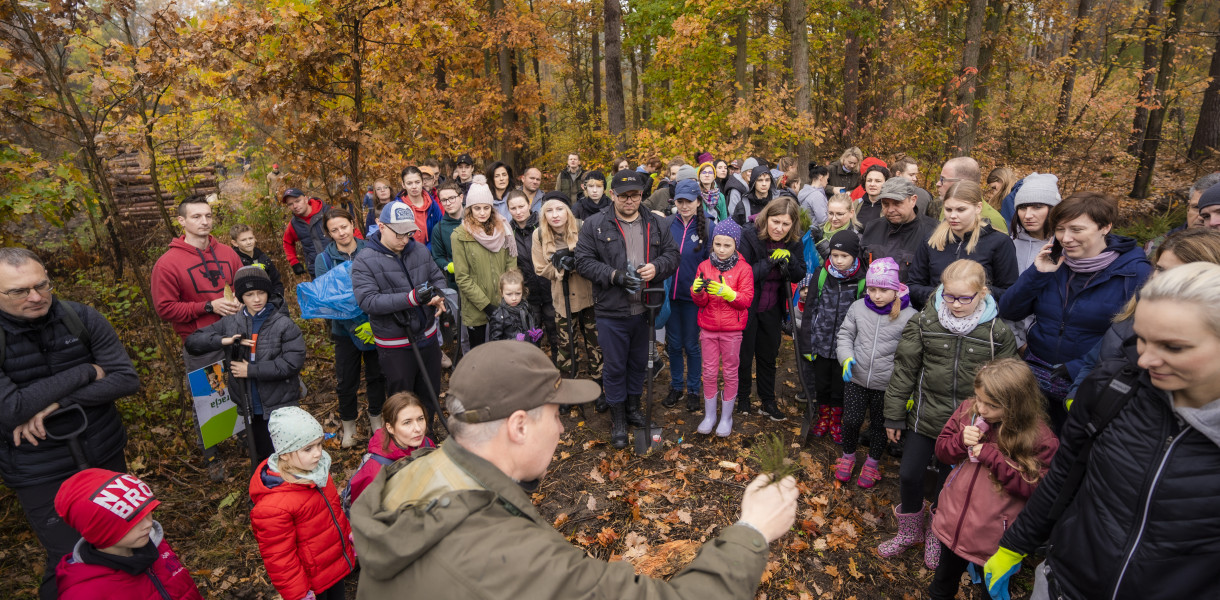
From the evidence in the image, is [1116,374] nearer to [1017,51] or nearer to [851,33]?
[1017,51]

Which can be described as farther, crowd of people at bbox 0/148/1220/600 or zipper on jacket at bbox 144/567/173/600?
zipper on jacket at bbox 144/567/173/600

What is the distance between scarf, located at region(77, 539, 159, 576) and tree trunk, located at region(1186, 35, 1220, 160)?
17.7m

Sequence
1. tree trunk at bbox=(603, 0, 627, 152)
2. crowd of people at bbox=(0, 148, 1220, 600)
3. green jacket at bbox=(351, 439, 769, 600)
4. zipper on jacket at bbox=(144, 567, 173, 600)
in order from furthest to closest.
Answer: tree trunk at bbox=(603, 0, 627, 152) → zipper on jacket at bbox=(144, 567, 173, 600) → crowd of people at bbox=(0, 148, 1220, 600) → green jacket at bbox=(351, 439, 769, 600)

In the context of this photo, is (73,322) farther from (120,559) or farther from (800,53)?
(800,53)

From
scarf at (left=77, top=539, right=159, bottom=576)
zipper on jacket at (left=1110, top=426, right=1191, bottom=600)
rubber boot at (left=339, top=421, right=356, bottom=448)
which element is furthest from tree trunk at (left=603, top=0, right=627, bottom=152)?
zipper on jacket at (left=1110, top=426, right=1191, bottom=600)

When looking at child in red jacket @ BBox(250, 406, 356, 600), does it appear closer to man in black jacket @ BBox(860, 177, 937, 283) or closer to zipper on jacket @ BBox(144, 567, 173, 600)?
zipper on jacket @ BBox(144, 567, 173, 600)

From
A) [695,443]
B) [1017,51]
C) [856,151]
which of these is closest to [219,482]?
[695,443]

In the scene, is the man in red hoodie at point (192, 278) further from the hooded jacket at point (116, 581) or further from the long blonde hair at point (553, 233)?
the long blonde hair at point (553, 233)

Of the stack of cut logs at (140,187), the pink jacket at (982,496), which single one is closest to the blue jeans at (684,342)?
the pink jacket at (982,496)

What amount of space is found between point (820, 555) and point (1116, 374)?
2.51m

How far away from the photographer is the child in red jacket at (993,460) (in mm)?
2998

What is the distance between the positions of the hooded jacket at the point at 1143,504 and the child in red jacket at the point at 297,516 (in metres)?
3.54

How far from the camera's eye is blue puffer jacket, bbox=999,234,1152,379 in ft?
11.0

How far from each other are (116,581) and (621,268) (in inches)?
155
